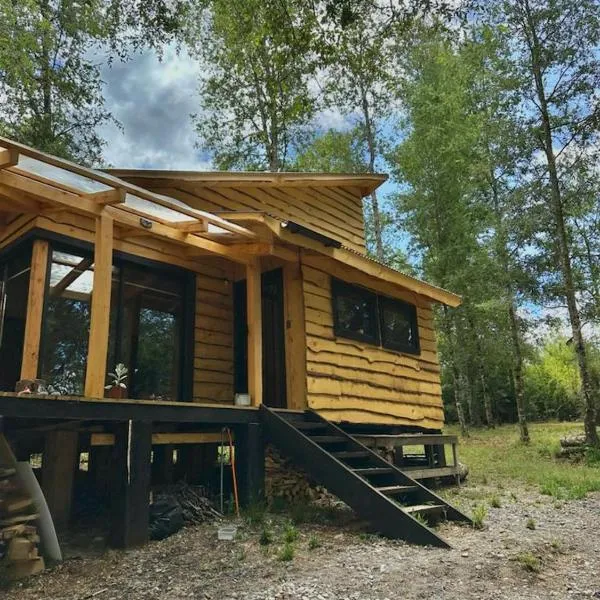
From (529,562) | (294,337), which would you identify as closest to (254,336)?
(294,337)

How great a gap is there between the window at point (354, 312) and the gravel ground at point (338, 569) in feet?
10.6

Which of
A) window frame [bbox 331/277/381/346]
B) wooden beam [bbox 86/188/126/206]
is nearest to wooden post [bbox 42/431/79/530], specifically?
wooden beam [bbox 86/188/126/206]

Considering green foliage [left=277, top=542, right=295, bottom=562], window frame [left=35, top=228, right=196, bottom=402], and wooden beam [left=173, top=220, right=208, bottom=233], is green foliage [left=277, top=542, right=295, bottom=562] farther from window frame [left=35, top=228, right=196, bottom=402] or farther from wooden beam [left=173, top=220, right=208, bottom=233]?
wooden beam [left=173, top=220, right=208, bottom=233]

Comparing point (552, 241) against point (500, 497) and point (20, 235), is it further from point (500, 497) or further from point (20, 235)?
point (20, 235)

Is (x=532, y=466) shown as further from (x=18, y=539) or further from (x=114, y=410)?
(x=18, y=539)

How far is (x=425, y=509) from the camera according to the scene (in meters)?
5.24

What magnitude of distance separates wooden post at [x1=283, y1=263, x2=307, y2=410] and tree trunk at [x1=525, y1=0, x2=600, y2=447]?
7575 millimetres

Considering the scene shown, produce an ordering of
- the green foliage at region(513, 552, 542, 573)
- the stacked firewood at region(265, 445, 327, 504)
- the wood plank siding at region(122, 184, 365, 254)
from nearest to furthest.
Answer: the green foliage at region(513, 552, 542, 573) < the stacked firewood at region(265, 445, 327, 504) < the wood plank siding at region(122, 184, 365, 254)

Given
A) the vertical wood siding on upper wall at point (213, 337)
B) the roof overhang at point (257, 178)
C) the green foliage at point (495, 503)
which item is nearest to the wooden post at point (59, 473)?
the vertical wood siding on upper wall at point (213, 337)

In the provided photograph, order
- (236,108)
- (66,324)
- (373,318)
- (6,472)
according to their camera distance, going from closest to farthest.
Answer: (6,472) < (66,324) < (373,318) < (236,108)

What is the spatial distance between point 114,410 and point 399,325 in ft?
18.1

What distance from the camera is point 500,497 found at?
7.16 m

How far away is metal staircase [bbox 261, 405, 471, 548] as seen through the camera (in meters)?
4.79

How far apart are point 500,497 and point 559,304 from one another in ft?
28.4
